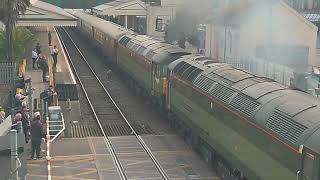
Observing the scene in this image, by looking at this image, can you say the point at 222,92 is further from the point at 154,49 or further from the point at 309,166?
the point at 154,49

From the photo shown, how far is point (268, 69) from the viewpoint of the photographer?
29.0 m

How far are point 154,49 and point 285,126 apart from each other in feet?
48.3

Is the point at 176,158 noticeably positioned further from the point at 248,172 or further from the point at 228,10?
the point at 228,10

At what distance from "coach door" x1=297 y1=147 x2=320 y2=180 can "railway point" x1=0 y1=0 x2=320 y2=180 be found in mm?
18

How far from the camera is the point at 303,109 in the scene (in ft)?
36.1

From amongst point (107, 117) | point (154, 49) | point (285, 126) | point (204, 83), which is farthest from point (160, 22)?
point (285, 126)

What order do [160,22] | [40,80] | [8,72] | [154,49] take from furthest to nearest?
[160,22] → [40,80] → [8,72] → [154,49]

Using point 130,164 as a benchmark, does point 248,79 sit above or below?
above

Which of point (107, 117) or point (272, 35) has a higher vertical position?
point (272, 35)

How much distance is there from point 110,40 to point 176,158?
21597 millimetres

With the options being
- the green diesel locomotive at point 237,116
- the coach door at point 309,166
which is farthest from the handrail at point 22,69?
the coach door at point 309,166

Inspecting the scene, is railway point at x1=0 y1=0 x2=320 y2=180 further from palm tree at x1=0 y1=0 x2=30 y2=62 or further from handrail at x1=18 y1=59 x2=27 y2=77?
palm tree at x1=0 y1=0 x2=30 y2=62

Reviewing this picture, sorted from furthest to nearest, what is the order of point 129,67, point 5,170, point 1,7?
point 129,67 → point 1,7 → point 5,170

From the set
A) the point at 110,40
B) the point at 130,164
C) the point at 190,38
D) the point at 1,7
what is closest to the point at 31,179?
the point at 130,164
